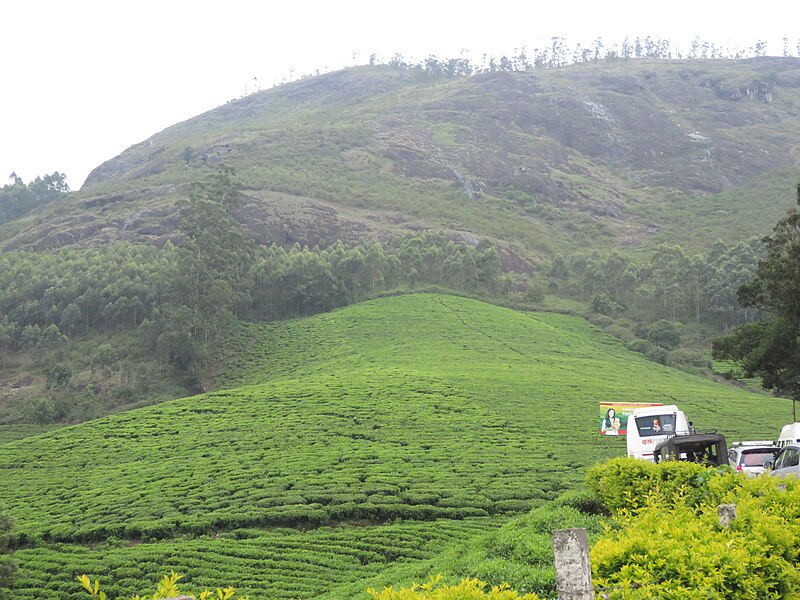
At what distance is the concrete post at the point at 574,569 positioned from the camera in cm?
548

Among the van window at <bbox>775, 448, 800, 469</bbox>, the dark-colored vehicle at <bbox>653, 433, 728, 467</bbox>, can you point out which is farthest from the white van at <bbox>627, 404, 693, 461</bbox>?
the van window at <bbox>775, 448, 800, 469</bbox>

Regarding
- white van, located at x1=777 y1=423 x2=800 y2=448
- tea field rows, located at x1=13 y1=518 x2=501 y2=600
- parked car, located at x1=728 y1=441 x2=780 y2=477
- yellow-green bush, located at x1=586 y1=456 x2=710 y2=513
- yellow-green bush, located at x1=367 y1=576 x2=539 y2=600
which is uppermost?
yellow-green bush, located at x1=367 y1=576 x2=539 y2=600

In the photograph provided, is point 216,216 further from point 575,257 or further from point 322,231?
point 575,257

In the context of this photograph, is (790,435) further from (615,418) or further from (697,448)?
(615,418)

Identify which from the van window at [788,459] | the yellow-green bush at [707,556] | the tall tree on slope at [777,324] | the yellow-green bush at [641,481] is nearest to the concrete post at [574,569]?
the yellow-green bush at [707,556]

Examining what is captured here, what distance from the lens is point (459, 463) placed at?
30.6 metres

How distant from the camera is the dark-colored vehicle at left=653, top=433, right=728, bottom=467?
63.3ft

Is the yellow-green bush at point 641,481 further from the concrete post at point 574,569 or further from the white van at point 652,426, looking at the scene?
the white van at point 652,426

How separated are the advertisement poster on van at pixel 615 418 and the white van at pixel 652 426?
7975 mm

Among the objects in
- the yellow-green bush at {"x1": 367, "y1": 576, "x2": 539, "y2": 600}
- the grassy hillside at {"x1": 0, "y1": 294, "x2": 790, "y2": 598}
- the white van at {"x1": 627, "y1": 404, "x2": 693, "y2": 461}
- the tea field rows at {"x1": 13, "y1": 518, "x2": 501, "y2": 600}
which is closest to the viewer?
the yellow-green bush at {"x1": 367, "y1": 576, "x2": 539, "y2": 600}

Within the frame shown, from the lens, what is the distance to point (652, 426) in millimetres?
27469

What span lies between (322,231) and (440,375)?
6525 cm

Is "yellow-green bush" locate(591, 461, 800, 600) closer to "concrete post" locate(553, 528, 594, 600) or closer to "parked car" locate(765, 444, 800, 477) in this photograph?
"concrete post" locate(553, 528, 594, 600)

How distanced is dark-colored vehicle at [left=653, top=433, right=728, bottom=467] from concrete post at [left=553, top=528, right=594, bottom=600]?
14945 mm
